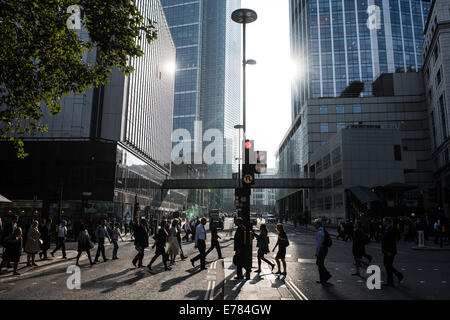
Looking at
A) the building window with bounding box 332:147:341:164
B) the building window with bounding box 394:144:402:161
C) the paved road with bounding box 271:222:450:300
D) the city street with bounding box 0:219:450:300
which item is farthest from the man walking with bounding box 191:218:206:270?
the building window with bounding box 394:144:402:161

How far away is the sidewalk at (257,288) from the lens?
741 cm

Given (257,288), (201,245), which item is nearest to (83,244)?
(201,245)

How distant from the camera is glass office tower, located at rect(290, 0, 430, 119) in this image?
3612 inches

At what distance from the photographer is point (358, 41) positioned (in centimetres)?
9275

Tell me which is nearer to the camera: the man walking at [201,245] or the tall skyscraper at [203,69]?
the man walking at [201,245]

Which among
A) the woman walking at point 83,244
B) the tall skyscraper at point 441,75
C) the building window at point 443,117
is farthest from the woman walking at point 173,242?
the building window at point 443,117

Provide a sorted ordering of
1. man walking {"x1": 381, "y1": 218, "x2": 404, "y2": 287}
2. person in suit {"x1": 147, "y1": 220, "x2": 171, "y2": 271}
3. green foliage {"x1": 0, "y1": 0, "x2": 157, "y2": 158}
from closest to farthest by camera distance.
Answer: man walking {"x1": 381, "y1": 218, "x2": 404, "y2": 287} → green foliage {"x1": 0, "y1": 0, "x2": 157, "y2": 158} → person in suit {"x1": 147, "y1": 220, "x2": 171, "y2": 271}

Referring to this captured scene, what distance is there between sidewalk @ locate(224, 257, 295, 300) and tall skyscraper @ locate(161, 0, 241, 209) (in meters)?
138

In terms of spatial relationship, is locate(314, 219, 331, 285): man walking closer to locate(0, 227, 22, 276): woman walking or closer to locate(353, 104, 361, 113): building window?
locate(0, 227, 22, 276): woman walking

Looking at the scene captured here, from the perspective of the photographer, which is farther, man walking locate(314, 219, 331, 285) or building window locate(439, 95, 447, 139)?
building window locate(439, 95, 447, 139)

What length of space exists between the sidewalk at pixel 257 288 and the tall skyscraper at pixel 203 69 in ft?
453

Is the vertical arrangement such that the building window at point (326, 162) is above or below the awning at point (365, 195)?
above

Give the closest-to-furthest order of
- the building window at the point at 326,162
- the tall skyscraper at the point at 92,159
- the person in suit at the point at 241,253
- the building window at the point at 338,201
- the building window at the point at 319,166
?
the person in suit at the point at 241,253, the tall skyscraper at the point at 92,159, the building window at the point at 338,201, the building window at the point at 326,162, the building window at the point at 319,166

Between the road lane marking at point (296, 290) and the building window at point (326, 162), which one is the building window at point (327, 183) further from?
the road lane marking at point (296, 290)
